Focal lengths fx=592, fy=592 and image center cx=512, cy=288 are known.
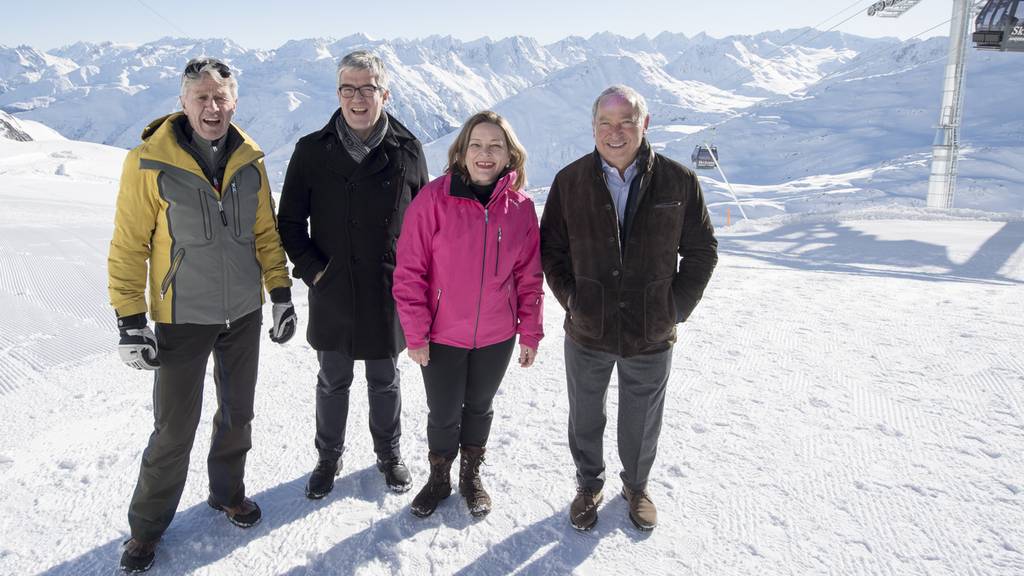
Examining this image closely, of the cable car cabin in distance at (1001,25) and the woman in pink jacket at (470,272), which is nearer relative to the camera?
the woman in pink jacket at (470,272)

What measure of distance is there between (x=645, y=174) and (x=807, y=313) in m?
4.43

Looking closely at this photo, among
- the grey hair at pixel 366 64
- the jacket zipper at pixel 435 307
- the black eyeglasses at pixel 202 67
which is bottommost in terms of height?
the jacket zipper at pixel 435 307

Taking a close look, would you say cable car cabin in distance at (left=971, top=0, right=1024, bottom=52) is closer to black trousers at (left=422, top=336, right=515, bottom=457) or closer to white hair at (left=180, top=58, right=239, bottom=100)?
black trousers at (left=422, top=336, right=515, bottom=457)

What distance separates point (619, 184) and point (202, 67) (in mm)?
1663

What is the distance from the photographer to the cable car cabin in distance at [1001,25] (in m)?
12.9

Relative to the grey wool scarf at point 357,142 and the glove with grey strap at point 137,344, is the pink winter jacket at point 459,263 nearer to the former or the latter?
the grey wool scarf at point 357,142

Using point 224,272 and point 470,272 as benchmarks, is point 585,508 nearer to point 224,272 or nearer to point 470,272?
point 470,272

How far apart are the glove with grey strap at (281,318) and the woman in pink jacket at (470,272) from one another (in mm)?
573

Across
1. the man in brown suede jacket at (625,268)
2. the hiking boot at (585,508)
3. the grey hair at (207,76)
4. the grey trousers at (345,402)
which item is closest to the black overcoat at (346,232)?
the grey trousers at (345,402)

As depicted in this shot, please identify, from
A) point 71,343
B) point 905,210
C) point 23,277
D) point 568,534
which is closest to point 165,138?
point 568,534

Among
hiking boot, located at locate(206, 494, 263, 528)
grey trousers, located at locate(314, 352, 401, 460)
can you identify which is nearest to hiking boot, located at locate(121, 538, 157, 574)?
hiking boot, located at locate(206, 494, 263, 528)

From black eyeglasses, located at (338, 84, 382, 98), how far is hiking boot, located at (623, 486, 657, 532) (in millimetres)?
2123

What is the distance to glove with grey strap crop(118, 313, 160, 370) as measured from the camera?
214 cm

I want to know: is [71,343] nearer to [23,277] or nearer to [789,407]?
[23,277]
